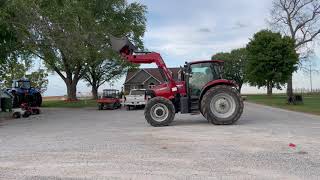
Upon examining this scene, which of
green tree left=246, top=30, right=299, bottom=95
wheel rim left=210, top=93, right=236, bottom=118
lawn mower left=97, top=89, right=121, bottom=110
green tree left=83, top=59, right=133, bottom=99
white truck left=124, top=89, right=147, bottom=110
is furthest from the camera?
green tree left=83, top=59, right=133, bottom=99

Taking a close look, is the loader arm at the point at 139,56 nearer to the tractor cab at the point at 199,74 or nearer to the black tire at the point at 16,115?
the tractor cab at the point at 199,74

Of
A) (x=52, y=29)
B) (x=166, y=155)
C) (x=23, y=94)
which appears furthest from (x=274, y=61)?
(x=166, y=155)

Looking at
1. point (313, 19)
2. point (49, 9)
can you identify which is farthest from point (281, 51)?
point (49, 9)

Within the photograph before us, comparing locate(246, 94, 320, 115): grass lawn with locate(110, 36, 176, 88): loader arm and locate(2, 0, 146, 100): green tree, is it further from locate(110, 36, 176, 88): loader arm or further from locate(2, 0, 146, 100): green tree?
locate(2, 0, 146, 100): green tree

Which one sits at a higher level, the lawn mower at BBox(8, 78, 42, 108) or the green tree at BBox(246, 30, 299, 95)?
the green tree at BBox(246, 30, 299, 95)

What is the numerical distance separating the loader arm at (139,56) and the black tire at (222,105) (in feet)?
5.70

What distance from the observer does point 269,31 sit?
53.5 meters

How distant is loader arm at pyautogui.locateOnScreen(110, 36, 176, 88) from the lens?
1947cm

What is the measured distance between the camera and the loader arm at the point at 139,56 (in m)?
19.5

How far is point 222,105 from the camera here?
742 inches

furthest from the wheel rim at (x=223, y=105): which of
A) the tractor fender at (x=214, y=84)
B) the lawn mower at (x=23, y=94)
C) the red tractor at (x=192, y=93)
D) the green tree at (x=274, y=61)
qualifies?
the green tree at (x=274, y=61)

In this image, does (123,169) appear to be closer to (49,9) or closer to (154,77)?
(49,9)

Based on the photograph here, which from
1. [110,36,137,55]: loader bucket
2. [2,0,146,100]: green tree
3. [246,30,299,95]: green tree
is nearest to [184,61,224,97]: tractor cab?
[110,36,137,55]: loader bucket

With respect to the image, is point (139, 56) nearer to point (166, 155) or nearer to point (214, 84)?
point (214, 84)
